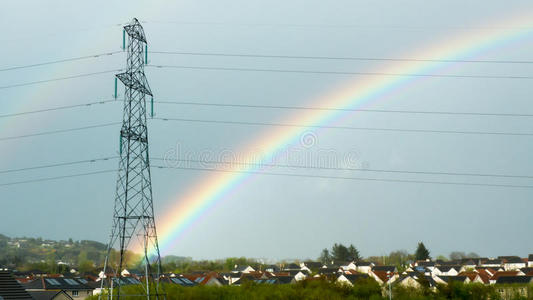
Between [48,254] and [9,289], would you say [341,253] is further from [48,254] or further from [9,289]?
[9,289]

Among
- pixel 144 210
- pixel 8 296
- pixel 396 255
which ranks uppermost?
pixel 144 210

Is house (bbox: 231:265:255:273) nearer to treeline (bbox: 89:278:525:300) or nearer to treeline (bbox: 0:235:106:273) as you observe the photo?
treeline (bbox: 0:235:106:273)

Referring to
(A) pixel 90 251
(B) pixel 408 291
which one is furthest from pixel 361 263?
(B) pixel 408 291

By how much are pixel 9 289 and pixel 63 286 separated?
31.3 metres

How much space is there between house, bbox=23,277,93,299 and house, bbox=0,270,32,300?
2852 centimetres

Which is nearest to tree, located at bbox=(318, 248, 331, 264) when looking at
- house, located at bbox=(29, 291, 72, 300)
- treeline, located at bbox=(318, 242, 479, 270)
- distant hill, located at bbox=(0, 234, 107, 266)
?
treeline, located at bbox=(318, 242, 479, 270)

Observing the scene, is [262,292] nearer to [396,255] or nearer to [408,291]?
[408,291]

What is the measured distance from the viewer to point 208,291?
52188 millimetres

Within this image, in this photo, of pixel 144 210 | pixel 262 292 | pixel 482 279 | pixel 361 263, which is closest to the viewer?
pixel 144 210

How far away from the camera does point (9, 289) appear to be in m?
26.1

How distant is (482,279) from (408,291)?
28.8 m

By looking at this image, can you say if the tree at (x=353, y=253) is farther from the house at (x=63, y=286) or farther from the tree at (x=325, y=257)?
the house at (x=63, y=286)

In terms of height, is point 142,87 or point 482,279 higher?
point 142,87

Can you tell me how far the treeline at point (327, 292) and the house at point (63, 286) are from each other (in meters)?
11.6
